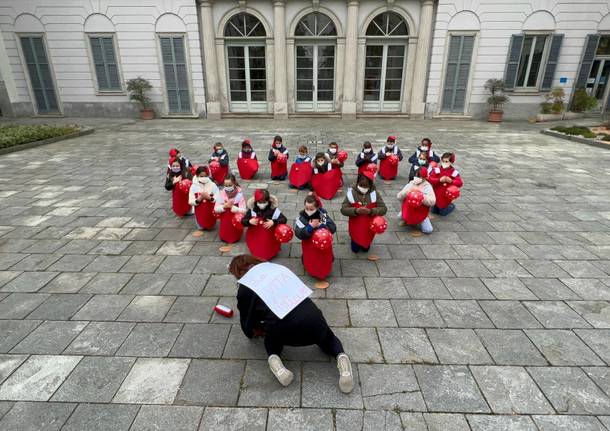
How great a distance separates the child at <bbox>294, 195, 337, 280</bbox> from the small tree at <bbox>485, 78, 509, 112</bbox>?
1577cm

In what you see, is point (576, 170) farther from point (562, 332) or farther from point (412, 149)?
point (562, 332)

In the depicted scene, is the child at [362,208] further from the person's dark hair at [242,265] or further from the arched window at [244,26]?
the arched window at [244,26]

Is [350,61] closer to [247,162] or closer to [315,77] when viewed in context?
[315,77]

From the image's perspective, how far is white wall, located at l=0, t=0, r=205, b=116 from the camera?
16.0 m

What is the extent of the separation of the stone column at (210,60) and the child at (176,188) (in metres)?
12.0

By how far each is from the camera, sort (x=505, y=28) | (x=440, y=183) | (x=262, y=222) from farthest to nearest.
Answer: (x=505, y=28) → (x=440, y=183) → (x=262, y=222)

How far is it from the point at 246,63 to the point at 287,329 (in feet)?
54.8

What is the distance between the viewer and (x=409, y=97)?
1723 cm

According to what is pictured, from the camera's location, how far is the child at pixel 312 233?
415cm

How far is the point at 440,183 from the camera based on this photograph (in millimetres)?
6125

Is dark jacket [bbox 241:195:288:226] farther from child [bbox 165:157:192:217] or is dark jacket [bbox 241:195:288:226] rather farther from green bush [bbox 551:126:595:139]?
green bush [bbox 551:126:595:139]

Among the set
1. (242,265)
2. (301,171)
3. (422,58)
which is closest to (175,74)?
(422,58)

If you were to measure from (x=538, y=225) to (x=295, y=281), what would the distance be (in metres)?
4.97

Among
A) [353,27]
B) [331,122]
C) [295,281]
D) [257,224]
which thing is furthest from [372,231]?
[353,27]
